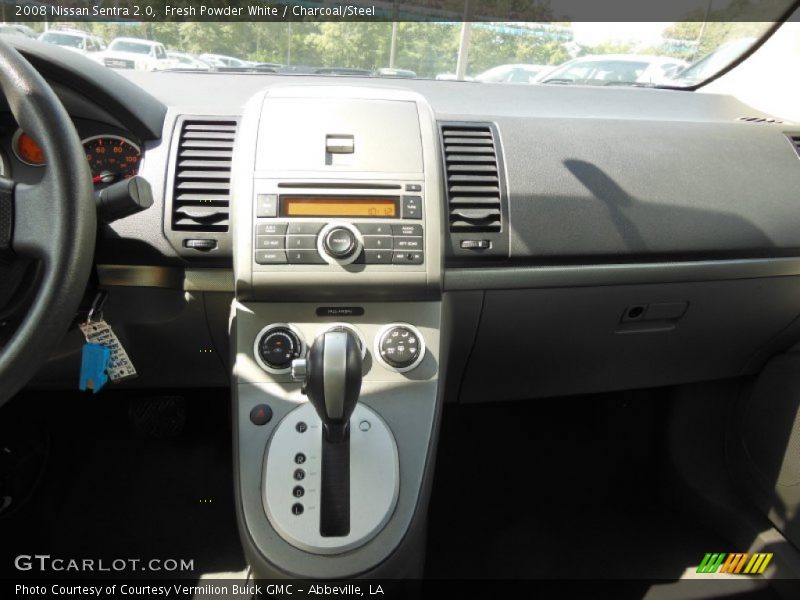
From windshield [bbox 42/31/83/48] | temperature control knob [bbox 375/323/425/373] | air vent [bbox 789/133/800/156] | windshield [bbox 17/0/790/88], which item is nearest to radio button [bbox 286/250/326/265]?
temperature control knob [bbox 375/323/425/373]

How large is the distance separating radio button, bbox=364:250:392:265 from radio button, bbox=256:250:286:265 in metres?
0.17

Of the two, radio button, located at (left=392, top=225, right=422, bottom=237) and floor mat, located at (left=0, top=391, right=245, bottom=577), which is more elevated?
radio button, located at (left=392, top=225, right=422, bottom=237)

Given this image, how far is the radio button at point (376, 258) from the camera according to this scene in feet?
3.83

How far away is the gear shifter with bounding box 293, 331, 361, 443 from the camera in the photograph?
97cm

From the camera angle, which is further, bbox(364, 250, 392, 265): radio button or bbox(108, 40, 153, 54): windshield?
bbox(108, 40, 153, 54): windshield

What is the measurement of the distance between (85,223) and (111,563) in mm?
1129

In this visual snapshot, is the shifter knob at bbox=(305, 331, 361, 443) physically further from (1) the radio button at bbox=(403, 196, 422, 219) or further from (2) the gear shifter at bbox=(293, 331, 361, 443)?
(1) the radio button at bbox=(403, 196, 422, 219)

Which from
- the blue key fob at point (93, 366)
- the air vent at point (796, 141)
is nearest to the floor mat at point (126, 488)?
the blue key fob at point (93, 366)

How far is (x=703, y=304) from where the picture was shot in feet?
5.02

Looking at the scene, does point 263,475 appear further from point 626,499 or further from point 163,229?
point 626,499

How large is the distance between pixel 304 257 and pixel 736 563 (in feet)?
5.13

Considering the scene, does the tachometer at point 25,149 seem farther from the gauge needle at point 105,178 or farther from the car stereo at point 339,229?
the car stereo at point 339,229

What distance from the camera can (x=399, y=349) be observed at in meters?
1.21

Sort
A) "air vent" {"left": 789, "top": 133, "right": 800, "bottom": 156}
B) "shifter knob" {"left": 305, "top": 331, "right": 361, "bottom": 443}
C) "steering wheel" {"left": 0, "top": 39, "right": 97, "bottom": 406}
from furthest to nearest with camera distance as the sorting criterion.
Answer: "air vent" {"left": 789, "top": 133, "right": 800, "bottom": 156} → "shifter knob" {"left": 305, "top": 331, "right": 361, "bottom": 443} → "steering wheel" {"left": 0, "top": 39, "right": 97, "bottom": 406}
